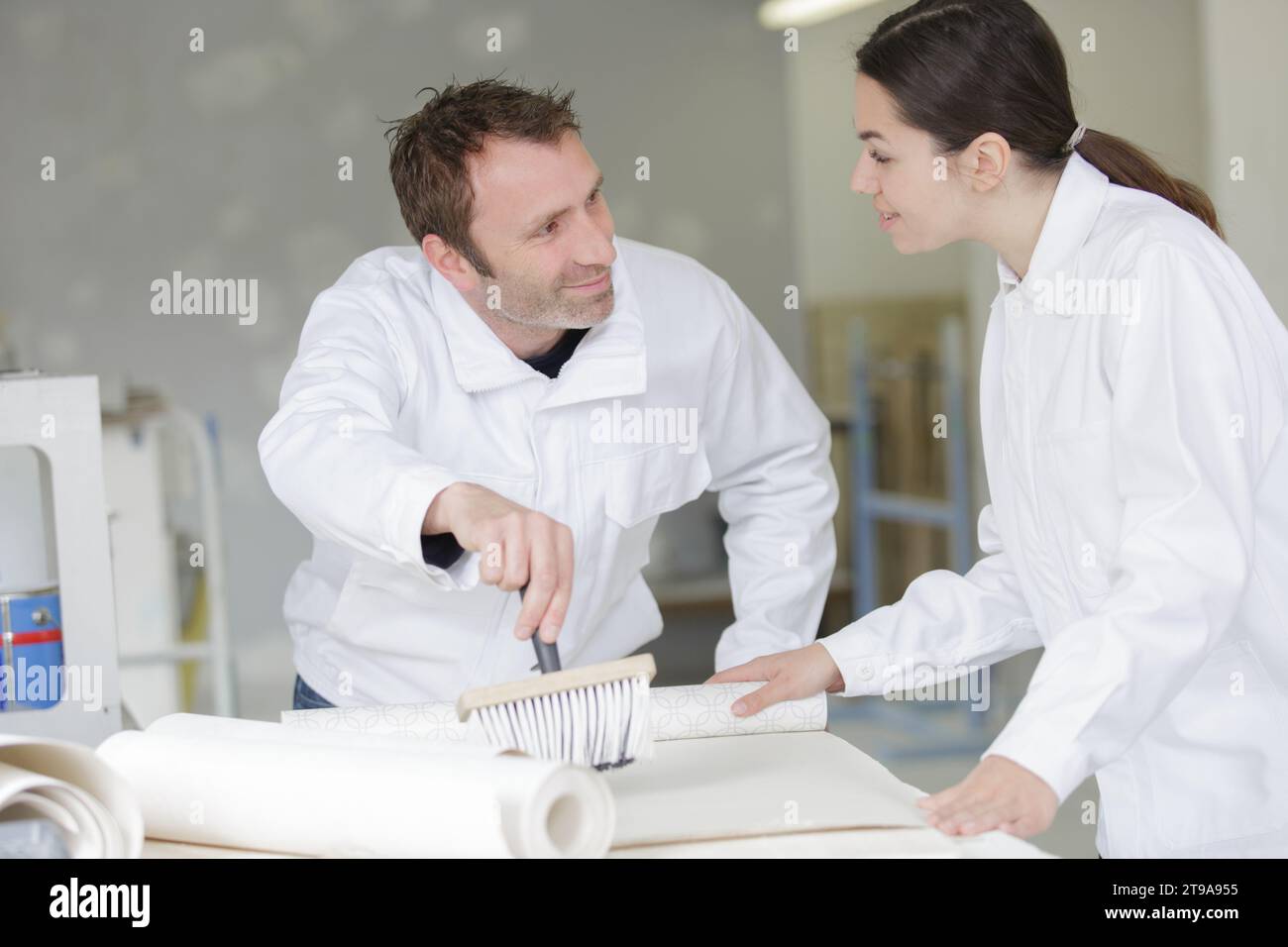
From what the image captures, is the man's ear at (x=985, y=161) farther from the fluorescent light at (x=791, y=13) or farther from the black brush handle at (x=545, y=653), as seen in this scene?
the fluorescent light at (x=791, y=13)

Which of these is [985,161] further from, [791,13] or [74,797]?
[791,13]

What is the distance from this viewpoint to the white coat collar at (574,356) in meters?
1.49

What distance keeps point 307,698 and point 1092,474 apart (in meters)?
1.02

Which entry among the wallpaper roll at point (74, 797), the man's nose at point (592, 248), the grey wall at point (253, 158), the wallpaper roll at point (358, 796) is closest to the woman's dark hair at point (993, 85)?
the man's nose at point (592, 248)

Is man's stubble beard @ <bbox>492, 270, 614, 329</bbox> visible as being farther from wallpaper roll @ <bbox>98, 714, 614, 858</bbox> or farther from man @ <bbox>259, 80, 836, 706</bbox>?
wallpaper roll @ <bbox>98, 714, 614, 858</bbox>

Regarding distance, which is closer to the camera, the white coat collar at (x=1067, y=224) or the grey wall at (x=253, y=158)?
the white coat collar at (x=1067, y=224)

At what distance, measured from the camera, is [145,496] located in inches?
116

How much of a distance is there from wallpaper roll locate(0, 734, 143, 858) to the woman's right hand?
→ 56 cm

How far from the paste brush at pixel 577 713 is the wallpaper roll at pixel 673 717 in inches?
7.7

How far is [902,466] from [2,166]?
115 inches

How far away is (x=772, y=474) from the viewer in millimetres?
1727

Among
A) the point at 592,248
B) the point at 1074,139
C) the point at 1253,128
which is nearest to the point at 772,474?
the point at 592,248

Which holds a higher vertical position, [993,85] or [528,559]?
[993,85]

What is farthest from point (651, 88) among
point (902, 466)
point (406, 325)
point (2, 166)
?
point (406, 325)
